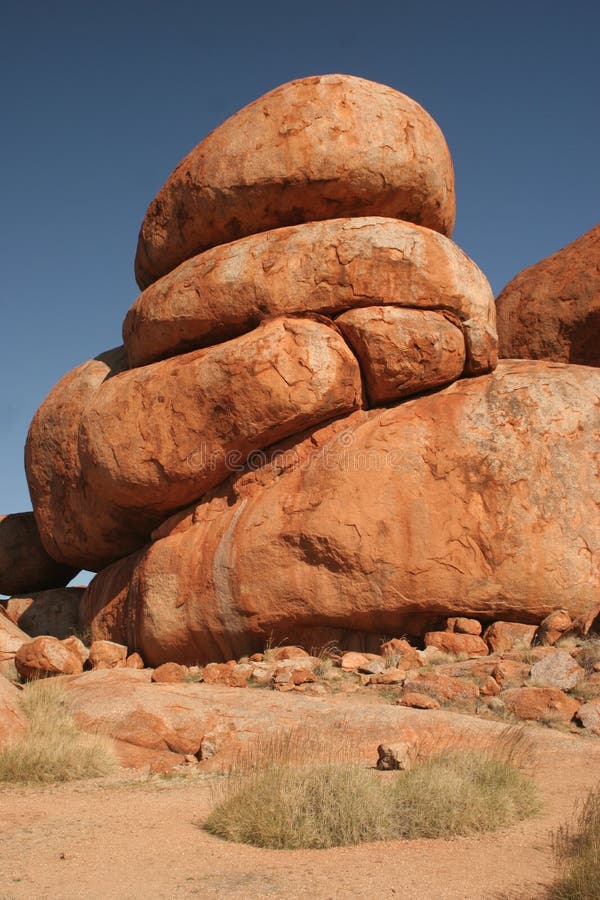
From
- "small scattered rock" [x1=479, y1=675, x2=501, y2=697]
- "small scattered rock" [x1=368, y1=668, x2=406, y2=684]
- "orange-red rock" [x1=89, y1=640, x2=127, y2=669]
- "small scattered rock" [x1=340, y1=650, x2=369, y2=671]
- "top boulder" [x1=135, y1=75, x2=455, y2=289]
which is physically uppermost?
"top boulder" [x1=135, y1=75, x2=455, y2=289]

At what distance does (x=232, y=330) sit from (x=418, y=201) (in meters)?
3.22

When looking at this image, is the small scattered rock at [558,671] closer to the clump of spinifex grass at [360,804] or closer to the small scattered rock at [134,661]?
the clump of spinifex grass at [360,804]

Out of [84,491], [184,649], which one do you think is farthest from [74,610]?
[184,649]

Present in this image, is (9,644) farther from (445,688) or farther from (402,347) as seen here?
(402,347)

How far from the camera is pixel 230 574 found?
11.2 m

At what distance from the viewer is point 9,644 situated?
12102 mm

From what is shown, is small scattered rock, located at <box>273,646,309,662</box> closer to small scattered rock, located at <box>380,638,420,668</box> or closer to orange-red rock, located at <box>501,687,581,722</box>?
small scattered rock, located at <box>380,638,420,668</box>

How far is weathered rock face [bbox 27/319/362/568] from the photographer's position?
11.2 meters

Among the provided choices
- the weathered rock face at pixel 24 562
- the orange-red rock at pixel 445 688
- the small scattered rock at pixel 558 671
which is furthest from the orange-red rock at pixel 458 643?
the weathered rock face at pixel 24 562

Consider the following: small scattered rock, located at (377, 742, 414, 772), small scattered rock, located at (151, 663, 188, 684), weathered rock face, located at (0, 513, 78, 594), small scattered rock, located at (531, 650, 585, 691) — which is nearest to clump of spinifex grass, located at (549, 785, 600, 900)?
small scattered rock, located at (377, 742, 414, 772)

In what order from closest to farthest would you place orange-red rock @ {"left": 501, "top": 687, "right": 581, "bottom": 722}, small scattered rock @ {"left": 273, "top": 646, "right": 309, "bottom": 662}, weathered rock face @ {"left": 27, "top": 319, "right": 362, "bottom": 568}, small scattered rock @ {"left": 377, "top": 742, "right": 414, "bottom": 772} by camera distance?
1. small scattered rock @ {"left": 377, "top": 742, "right": 414, "bottom": 772}
2. orange-red rock @ {"left": 501, "top": 687, "right": 581, "bottom": 722}
3. small scattered rock @ {"left": 273, "top": 646, "right": 309, "bottom": 662}
4. weathered rock face @ {"left": 27, "top": 319, "right": 362, "bottom": 568}

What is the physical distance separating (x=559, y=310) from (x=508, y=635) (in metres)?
6.94

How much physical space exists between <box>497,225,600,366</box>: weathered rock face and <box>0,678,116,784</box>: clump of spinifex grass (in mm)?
10501

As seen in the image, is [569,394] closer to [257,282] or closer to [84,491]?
[257,282]
